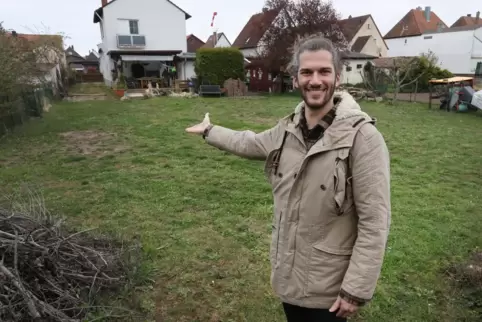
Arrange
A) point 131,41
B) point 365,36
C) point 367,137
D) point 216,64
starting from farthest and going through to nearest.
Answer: point 365,36, point 131,41, point 216,64, point 367,137

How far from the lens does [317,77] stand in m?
1.62

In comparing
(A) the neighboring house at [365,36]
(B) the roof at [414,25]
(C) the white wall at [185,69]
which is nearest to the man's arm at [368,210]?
(C) the white wall at [185,69]

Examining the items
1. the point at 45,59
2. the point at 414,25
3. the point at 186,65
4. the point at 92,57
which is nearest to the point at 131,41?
the point at 186,65

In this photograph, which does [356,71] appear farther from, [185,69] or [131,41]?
[131,41]

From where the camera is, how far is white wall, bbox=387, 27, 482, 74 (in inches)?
1379

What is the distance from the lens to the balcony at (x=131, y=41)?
92.3 ft

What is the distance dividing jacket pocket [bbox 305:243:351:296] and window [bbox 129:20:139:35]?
1201 inches

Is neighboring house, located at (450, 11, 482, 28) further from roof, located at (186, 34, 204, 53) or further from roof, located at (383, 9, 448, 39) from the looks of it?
roof, located at (186, 34, 204, 53)

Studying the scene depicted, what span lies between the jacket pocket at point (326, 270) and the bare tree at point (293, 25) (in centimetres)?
2161

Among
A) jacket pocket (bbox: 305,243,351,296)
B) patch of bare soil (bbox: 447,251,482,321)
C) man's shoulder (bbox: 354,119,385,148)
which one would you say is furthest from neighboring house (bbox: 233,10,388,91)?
jacket pocket (bbox: 305,243,351,296)

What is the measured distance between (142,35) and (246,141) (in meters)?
29.6

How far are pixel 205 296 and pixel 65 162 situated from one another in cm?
524

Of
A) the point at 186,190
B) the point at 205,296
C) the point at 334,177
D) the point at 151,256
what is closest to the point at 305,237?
the point at 334,177

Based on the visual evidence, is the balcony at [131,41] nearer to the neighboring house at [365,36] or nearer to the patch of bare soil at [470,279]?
the neighboring house at [365,36]
